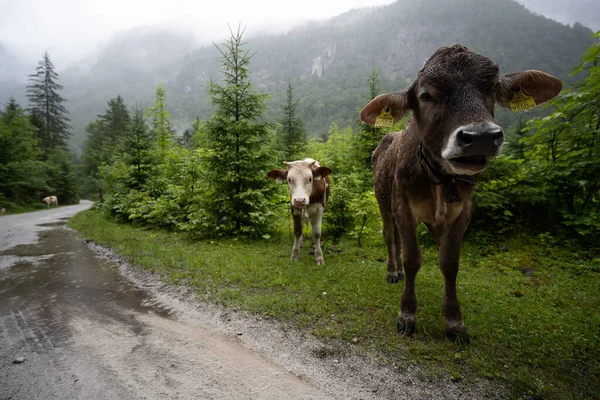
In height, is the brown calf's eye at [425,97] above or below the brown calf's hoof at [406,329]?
above

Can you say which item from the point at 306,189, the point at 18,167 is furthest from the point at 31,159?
the point at 306,189

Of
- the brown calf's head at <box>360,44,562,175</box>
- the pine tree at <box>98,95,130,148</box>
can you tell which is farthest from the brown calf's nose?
the pine tree at <box>98,95,130,148</box>

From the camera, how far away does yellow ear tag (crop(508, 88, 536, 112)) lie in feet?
9.78

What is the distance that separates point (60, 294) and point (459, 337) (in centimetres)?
614

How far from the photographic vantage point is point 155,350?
2963 mm

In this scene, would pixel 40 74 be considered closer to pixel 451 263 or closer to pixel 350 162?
pixel 350 162

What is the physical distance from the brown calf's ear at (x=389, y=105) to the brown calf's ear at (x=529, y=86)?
3.00 ft

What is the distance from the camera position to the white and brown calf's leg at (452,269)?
3.13 meters

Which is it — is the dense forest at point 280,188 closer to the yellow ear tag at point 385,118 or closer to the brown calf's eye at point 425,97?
the yellow ear tag at point 385,118

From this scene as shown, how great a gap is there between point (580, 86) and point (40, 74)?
202ft

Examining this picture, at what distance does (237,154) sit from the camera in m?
9.30

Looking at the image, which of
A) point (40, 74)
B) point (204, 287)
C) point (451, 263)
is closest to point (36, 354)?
point (204, 287)

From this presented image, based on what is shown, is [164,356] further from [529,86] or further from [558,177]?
[558,177]

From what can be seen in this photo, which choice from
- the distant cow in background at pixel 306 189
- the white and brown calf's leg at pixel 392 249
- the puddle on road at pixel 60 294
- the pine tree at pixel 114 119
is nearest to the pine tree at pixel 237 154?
the distant cow in background at pixel 306 189
